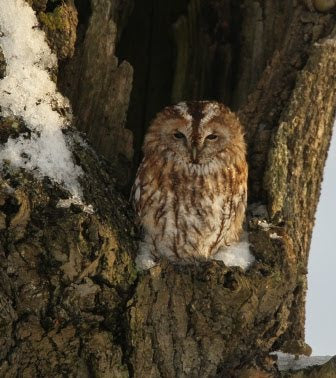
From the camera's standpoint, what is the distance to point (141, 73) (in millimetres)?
4223

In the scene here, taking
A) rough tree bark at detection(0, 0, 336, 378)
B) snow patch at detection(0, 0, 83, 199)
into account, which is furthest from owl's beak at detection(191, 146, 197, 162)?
snow patch at detection(0, 0, 83, 199)

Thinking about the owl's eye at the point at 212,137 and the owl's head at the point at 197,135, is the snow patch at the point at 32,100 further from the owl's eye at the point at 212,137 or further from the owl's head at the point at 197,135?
the owl's eye at the point at 212,137

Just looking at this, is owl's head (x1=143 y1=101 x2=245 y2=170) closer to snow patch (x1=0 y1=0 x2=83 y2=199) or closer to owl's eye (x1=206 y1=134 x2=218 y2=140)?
owl's eye (x1=206 y1=134 x2=218 y2=140)

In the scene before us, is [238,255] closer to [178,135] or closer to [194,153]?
[194,153]

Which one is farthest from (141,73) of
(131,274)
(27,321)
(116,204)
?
(27,321)

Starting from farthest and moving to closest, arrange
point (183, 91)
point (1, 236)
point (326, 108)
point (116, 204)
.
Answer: point (183, 91)
point (326, 108)
point (116, 204)
point (1, 236)

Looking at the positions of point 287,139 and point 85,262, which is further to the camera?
point 287,139

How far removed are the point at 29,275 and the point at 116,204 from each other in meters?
0.56

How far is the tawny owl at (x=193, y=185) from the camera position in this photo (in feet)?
10.3

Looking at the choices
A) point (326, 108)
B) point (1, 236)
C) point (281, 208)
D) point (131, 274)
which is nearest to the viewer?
point (1, 236)

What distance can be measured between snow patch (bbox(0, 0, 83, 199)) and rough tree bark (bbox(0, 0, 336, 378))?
0.05m

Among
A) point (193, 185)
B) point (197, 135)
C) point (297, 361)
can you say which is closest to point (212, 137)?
point (197, 135)

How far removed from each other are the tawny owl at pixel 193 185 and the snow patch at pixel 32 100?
0.45 metres

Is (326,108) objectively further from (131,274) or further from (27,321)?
(27,321)
